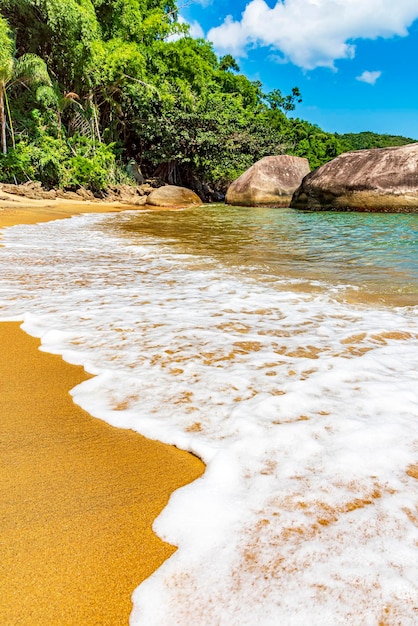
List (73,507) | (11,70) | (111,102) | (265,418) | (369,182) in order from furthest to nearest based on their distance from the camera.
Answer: (111,102)
(11,70)
(369,182)
(265,418)
(73,507)

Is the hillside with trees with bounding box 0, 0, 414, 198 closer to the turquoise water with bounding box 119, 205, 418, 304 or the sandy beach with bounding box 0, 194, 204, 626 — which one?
the turquoise water with bounding box 119, 205, 418, 304

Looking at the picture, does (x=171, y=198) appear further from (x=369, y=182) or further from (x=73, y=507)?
(x=73, y=507)

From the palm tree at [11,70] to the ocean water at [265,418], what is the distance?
12565mm

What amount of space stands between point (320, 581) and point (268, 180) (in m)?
16.1

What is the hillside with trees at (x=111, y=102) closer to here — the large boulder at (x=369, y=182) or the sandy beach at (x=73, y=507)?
the large boulder at (x=369, y=182)

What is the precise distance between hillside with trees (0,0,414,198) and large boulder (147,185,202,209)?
2.34m

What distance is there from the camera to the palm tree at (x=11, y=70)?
42.0 ft

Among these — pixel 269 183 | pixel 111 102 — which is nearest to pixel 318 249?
pixel 269 183

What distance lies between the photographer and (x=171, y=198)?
15.6m

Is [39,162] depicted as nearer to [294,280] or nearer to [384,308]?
[294,280]

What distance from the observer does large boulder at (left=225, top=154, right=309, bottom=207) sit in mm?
15609

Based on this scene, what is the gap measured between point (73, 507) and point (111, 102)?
66.3 ft

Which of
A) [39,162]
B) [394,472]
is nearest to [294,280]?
[394,472]

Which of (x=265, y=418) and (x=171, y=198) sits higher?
(x=171, y=198)
